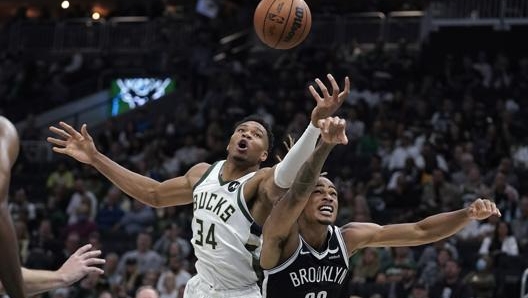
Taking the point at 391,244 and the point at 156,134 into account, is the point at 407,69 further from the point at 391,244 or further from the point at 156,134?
the point at 391,244

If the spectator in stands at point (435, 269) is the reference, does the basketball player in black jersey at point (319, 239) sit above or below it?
above

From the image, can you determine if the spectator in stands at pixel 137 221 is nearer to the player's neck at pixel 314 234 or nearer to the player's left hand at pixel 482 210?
the player's neck at pixel 314 234

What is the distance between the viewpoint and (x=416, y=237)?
7.50 m

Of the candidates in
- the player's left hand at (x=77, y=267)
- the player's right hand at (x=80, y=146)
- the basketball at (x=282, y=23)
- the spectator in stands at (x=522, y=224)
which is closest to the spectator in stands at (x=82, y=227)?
the spectator in stands at (x=522, y=224)

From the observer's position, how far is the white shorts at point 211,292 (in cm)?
736

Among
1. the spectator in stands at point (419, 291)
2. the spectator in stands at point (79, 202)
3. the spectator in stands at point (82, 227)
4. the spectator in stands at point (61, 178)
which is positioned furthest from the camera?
the spectator in stands at point (61, 178)

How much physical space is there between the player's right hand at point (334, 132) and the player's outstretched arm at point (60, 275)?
1484mm

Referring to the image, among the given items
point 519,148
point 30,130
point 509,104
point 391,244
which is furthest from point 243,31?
point 391,244

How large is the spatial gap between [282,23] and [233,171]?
176 cm

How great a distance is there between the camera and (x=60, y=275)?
17.1 feet

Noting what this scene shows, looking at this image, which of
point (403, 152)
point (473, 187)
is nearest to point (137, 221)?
point (403, 152)

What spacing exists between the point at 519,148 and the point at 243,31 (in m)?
11.3

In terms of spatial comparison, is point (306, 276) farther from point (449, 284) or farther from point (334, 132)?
point (449, 284)

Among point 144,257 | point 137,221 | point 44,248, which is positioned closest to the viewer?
point 144,257
